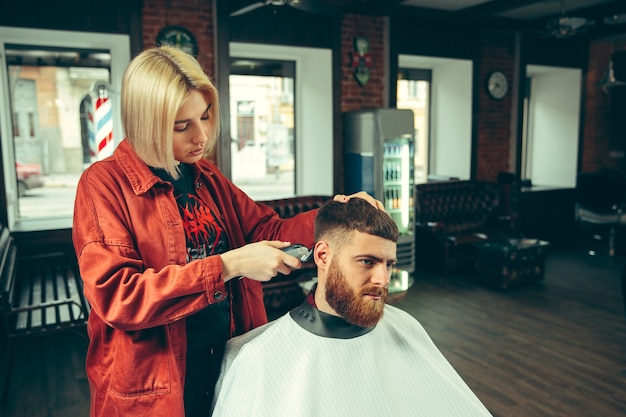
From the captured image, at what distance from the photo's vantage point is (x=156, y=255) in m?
1.05

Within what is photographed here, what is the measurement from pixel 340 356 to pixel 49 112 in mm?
4161

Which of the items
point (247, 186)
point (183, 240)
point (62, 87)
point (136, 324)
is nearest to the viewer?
point (136, 324)

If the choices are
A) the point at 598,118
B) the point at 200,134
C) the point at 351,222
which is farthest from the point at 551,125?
the point at 200,134

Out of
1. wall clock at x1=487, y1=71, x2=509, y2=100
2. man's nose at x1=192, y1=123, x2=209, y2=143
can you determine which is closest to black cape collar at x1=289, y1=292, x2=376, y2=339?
man's nose at x1=192, y1=123, x2=209, y2=143

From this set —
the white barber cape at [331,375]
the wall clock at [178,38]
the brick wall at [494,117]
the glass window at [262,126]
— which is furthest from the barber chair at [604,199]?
the white barber cape at [331,375]

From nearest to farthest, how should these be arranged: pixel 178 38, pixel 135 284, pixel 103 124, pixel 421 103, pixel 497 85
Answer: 1. pixel 135 284
2. pixel 103 124
3. pixel 178 38
4. pixel 497 85
5. pixel 421 103

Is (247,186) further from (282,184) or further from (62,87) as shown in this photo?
(62,87)

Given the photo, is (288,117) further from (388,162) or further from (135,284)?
(135,284)

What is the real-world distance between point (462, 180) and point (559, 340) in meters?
2.85

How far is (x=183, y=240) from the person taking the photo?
3.51ft

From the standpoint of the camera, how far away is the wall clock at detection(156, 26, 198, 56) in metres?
4.19

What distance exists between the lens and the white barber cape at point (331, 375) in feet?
3.78

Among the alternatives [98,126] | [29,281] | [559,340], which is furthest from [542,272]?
[29,281]

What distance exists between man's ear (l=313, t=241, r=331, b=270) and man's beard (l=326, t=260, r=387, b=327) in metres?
0.02
